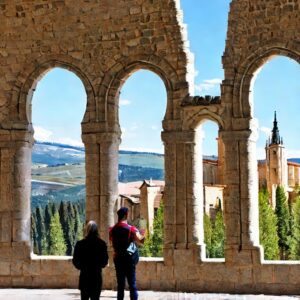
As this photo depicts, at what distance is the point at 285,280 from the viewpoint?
13.0 meters

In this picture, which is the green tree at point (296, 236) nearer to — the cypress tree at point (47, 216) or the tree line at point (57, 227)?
the tree line at point (57, 227)

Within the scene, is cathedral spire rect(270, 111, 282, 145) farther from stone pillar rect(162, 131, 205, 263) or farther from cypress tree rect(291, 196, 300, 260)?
stone pillar rect(162, 131, 205, 263)

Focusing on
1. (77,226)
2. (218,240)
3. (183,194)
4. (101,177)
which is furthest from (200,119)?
(77,226)

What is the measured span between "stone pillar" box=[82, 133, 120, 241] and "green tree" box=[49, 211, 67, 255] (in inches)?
2246

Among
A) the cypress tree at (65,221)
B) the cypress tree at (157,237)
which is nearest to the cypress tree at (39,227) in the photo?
the cypress tree at (65,221)

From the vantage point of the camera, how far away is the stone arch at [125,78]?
14.0m

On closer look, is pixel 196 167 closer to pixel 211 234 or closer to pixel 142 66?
pixel 142 66

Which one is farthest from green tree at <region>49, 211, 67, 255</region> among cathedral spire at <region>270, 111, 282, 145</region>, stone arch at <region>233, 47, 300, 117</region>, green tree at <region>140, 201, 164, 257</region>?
stone arch at <region>233, 47, 300, 117</region>

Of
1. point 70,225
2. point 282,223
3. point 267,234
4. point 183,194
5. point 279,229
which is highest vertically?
point 282,223

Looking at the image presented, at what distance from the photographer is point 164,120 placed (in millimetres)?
13977

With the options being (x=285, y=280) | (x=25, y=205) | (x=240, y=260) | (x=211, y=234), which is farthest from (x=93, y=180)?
(x=211, y=234)

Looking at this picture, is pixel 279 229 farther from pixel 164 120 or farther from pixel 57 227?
pixel 164 120

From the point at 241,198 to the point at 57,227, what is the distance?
60.1m

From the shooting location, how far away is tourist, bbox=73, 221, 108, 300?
9.47m
